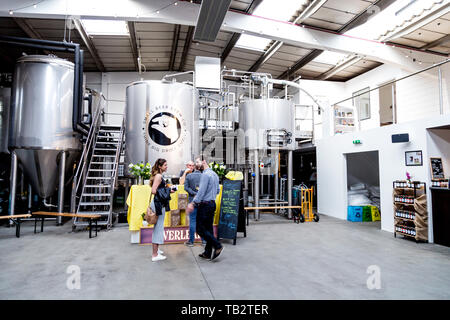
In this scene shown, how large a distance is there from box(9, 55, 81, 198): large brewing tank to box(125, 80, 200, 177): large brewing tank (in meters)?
1.75

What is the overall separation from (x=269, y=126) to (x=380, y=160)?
3.31 m

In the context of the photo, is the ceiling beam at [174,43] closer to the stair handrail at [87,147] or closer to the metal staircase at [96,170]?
the stair handrail at [87,147]

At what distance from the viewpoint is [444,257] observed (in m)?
4.69

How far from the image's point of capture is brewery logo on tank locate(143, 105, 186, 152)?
25.0 ft

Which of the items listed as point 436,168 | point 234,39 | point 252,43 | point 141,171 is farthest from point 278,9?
point 141,171

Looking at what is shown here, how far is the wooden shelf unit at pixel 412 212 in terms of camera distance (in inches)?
221

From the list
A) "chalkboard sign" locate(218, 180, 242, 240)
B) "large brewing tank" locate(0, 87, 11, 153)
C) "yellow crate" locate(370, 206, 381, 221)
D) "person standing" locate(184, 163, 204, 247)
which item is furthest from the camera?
"large brewing tank" locate(0, 87, 11, 153)

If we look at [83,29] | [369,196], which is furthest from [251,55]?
[369,196]

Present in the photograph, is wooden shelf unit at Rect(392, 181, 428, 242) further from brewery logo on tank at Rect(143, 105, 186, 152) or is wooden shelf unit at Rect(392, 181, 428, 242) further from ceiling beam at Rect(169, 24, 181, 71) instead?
ceiling beam at Rect(169, 24, 181, 71)

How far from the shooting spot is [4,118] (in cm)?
873

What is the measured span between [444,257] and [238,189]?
375cm

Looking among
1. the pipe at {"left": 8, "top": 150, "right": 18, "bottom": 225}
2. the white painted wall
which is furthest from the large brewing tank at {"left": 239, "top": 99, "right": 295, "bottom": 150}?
the pipe at {"left": 8, "top": 150, "right": 18, "bottom": 225}

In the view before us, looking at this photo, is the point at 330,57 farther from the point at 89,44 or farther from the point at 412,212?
the point at 89,44
